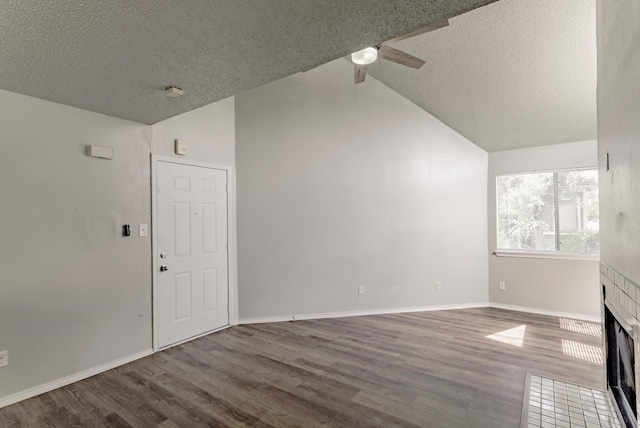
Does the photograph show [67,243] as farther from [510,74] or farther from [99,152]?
[510,74]

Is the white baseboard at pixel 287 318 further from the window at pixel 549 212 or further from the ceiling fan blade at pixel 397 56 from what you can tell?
the ceiling fan blade at pixel 397 56

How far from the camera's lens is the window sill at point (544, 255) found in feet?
13.9

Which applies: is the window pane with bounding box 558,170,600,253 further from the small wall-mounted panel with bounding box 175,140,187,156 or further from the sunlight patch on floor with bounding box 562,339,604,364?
the small wall-mounted panel with bounding box 175,140,187,156

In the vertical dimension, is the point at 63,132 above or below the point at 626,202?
above

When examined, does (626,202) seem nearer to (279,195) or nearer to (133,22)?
(133,22)

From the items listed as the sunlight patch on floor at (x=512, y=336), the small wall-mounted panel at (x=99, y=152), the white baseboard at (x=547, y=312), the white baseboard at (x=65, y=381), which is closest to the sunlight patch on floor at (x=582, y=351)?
the sunlight patch on floor at (x=512, y=336)

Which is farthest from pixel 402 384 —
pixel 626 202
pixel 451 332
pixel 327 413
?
pixel 626 202

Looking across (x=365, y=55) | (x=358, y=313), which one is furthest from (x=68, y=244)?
(x=358, y=313)

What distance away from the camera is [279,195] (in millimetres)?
4363

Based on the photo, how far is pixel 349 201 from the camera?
181 inches

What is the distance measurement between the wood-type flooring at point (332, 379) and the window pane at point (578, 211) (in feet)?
3.59

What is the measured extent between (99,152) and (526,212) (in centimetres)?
546

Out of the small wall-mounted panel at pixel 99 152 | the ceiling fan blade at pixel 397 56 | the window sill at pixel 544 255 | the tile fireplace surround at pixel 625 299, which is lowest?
the window sill at pixel 544 255

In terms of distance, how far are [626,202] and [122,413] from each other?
330 centimetres
